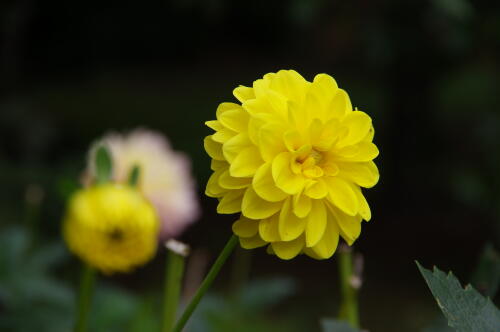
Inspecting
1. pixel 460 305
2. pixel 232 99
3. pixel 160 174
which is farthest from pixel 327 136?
pixel 232 99

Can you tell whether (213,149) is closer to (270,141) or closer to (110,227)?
(270,141)

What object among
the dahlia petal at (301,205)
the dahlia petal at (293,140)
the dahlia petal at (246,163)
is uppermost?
the dahlia petal at (293,140)

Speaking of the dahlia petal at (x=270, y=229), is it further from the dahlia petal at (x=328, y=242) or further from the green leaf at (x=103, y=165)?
the green leaf at (x=103, y=165)

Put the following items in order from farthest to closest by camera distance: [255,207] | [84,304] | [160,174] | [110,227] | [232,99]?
[232,99] < [160,174] < [110,227] < [84,304] < [255,207]

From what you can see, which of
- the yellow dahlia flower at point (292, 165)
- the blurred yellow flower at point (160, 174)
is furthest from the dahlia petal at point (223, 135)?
the blurred yellow flower at point (160, 174)

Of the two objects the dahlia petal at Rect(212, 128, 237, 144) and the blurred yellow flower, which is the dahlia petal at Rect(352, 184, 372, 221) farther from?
the blurred yellow flower

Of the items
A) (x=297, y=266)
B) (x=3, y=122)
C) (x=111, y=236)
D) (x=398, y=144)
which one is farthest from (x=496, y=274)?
(x=3, y=122)
